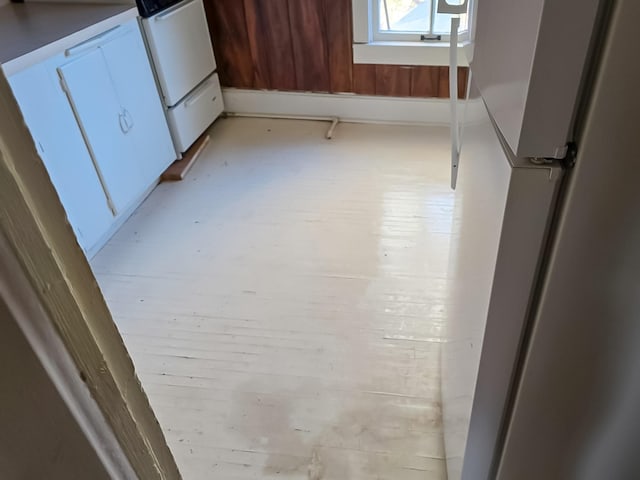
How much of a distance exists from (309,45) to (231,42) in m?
0.47

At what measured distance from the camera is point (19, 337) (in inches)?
16.9

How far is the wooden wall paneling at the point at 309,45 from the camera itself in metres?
2.87

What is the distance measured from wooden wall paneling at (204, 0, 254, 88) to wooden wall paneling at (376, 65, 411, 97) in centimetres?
76

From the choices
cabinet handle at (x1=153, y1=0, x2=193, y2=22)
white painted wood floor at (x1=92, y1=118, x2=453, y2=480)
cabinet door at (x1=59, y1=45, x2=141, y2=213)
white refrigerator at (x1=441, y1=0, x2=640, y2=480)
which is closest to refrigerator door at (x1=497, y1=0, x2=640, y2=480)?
white refrigerator at (x1=441, y1=0, x2=640, y2=480)

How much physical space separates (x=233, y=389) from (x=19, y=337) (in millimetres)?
1262

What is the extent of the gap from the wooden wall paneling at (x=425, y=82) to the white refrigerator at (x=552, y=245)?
1.94 m

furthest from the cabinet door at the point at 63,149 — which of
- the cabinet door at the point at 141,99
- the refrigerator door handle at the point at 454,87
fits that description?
the refrigerator door handle at the point at 454,87

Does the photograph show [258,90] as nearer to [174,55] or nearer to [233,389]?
[174,55]

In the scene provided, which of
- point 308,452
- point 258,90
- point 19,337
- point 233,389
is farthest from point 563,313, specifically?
point 258,90

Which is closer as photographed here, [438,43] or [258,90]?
[438,43]

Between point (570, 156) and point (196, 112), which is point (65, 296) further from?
point (196, 112)

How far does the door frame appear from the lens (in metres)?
0.42

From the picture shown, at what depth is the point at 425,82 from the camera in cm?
293

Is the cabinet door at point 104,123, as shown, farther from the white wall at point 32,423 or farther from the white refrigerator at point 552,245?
the white wall at point 32,423
